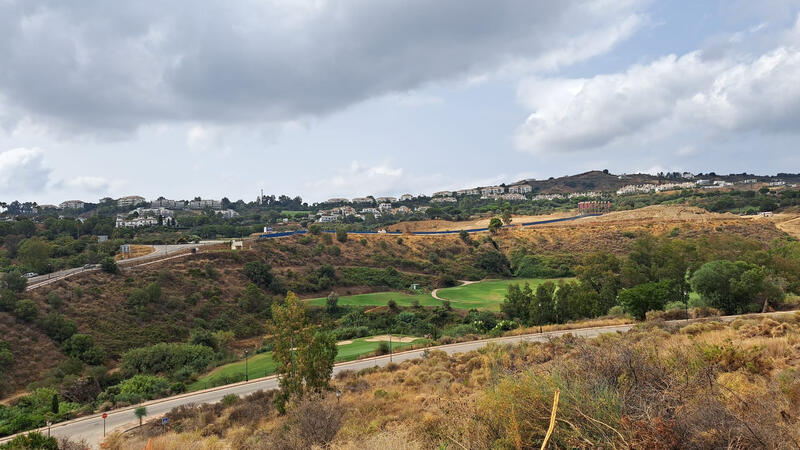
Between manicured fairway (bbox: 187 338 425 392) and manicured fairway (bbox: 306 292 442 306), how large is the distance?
13627 mm

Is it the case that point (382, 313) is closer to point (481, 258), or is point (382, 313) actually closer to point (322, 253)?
point (322, 253)

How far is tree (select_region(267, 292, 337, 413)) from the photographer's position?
14859mm

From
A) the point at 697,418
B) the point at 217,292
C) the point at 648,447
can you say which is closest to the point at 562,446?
the point at 648,447

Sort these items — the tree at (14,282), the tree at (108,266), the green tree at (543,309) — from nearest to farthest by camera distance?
1. the green tree at (543,309)
2. the tree at (14,282)
3. the tree at (108,266)

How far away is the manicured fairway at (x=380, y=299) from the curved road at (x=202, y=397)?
901 inches

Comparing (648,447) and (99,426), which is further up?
(648,447)

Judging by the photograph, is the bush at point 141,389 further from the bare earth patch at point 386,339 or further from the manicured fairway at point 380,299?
the manicured fairway at point 380,299

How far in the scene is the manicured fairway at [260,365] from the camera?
27.7m

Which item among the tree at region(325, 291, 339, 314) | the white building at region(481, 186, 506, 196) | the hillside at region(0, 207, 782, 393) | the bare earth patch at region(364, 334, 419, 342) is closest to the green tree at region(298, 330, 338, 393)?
the bare earth patch at region(364, 334, 419, 342)

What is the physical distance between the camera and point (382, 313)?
46062mm

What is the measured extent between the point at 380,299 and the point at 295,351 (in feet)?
125

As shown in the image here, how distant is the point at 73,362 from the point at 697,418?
40.8m

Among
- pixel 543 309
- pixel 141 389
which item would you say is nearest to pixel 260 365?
pixel 141 389

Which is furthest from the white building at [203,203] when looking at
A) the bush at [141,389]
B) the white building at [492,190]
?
the bush at [141,389]
